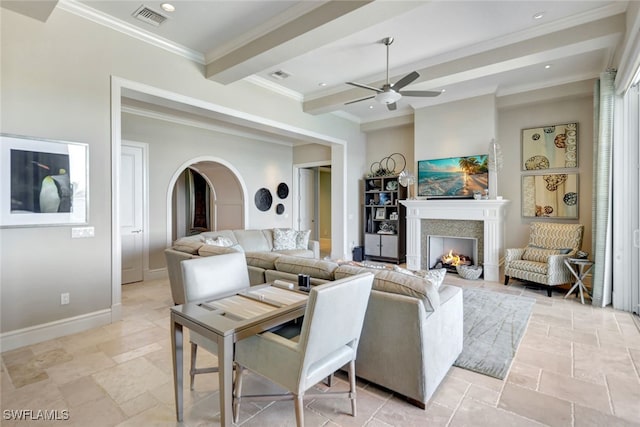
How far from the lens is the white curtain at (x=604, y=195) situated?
3908 mm

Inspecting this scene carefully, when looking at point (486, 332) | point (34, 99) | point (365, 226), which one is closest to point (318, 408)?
point (486, 332)

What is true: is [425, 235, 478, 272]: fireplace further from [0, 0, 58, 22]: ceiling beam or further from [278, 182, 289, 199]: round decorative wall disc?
[0, 0, 58, 22]: ceiling beam

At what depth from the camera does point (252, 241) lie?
19.8ft

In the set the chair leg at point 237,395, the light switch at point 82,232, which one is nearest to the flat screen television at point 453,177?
the chair leg at point 237,395

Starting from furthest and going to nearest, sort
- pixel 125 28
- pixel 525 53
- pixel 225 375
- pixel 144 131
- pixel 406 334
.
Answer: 1. pixel 144 131
2. pixel 525 53
3. pixel 125 28
4. pixel 406 334
5. pixel 225 375

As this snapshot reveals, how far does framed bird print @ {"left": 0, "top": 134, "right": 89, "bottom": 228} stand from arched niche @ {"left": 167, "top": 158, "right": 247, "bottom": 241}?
2682mm

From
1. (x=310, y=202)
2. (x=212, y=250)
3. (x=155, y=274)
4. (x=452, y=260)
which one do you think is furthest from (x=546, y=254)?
(x=155, y=274)

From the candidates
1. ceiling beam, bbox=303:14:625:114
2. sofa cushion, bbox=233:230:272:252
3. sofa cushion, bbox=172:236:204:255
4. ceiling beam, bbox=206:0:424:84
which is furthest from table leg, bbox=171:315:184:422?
ceiling beam, bbox=303:14:625:114

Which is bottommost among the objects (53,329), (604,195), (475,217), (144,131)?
(53,329)

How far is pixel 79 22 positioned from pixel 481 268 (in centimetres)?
673

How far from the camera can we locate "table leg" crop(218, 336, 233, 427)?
5.04 feet

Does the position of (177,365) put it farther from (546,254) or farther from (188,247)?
(546,254)

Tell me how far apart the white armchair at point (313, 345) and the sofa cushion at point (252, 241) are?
4045mm

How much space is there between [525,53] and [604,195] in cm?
210
